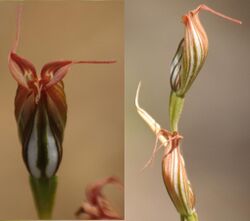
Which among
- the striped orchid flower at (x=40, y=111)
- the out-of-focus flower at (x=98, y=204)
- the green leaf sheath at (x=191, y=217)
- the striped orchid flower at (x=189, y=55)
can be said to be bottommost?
the green leaf sheath at (x=191, y=217)

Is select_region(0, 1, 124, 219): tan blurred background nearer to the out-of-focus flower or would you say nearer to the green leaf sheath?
the out-of-focus flower

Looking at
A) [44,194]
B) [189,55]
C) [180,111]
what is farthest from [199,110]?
[44,194]

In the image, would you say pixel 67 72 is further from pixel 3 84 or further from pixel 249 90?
pixel 249 90

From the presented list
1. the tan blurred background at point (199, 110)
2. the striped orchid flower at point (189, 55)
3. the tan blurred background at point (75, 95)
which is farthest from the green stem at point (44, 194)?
the striped orchid flower at point (189, 55)

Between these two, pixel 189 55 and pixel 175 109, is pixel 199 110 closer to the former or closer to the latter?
pixel 175 109

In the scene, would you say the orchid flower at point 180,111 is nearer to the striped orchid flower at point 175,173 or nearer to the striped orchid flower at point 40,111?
the striped orchid flower at point 175,173

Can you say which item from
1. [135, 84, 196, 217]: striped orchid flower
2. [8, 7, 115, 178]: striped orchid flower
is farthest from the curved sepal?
[135, 84, 196, 217]: striped orchid flower

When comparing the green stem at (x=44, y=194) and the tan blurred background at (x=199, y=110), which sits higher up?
the tan blurred background at (x=199, y=110)

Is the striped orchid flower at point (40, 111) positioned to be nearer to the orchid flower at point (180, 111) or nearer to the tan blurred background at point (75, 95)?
the tan blurred background at point (75, 95)
